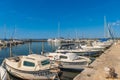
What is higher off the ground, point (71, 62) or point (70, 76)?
point (71, 62)

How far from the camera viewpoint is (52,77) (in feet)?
58.0

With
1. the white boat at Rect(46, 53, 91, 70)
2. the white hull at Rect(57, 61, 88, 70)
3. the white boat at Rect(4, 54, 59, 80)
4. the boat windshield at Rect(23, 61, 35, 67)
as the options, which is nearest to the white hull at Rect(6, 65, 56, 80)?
the white boat at Rect(4, 54, 59, 80)

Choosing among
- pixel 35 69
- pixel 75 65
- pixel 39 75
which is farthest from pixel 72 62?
pixel 35 69

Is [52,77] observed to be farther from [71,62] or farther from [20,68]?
[71,62]

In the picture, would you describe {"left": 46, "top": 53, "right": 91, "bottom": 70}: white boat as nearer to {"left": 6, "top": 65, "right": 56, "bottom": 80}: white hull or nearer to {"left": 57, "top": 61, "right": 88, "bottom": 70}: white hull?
{"left": 57, "top": 61, "right": 88, "bottom": 70}: white hull

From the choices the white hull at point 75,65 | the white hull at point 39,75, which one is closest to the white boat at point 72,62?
the white hull at point 75,65

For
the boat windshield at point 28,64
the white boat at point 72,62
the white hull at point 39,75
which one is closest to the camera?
the white hull at point 39,75

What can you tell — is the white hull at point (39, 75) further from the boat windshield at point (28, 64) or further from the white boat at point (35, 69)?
the boat windshield at point (28, 64)

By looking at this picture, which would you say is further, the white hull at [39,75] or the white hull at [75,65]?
the white hull at [75,65]

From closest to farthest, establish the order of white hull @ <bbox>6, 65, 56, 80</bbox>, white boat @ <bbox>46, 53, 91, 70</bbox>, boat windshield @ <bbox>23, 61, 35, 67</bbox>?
white hull @ <bbox>6, 65, 56, 80</bbox>, boat windshield @ <bbox>23, 61, 35, 67</bbox>, white boat @ <bbox>46, 53, 91, 70</bbox>

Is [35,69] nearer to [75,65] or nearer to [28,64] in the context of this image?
[28,64]

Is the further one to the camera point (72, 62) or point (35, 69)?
point (72, 62)

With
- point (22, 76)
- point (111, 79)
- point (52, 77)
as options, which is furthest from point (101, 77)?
point (22, 76)

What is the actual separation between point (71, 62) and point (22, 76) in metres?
7.30
